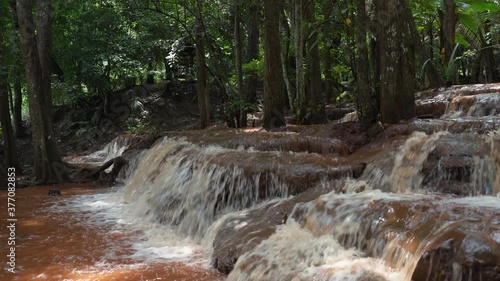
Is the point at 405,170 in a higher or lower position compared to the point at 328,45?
lower

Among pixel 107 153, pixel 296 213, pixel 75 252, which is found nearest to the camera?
pixel 296 213

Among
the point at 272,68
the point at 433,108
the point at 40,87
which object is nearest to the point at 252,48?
the point at 272,68

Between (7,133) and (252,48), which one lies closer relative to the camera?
(7,133)

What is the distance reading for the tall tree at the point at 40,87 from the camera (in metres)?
10.9

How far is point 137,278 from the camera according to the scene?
503cm

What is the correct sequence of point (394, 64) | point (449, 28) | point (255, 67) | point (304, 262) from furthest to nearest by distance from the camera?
point (255, 67)
point (449, 28)
point (394, 64)
point (304, 262)

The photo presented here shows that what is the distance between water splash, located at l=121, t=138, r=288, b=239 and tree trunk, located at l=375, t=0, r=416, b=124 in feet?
10.5

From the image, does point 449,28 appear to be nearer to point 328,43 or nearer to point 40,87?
point 328,43

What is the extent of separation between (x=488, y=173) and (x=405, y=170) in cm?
108

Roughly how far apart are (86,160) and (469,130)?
43.2 feet

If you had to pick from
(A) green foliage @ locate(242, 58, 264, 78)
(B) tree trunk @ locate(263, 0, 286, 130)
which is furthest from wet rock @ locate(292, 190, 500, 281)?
(A) green foliage @ locate(242, 58, 264, 78)

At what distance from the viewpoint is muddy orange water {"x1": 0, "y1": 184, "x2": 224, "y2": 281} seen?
17.0 feet

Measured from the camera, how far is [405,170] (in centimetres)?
676

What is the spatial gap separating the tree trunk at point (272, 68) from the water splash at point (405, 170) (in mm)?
4649
